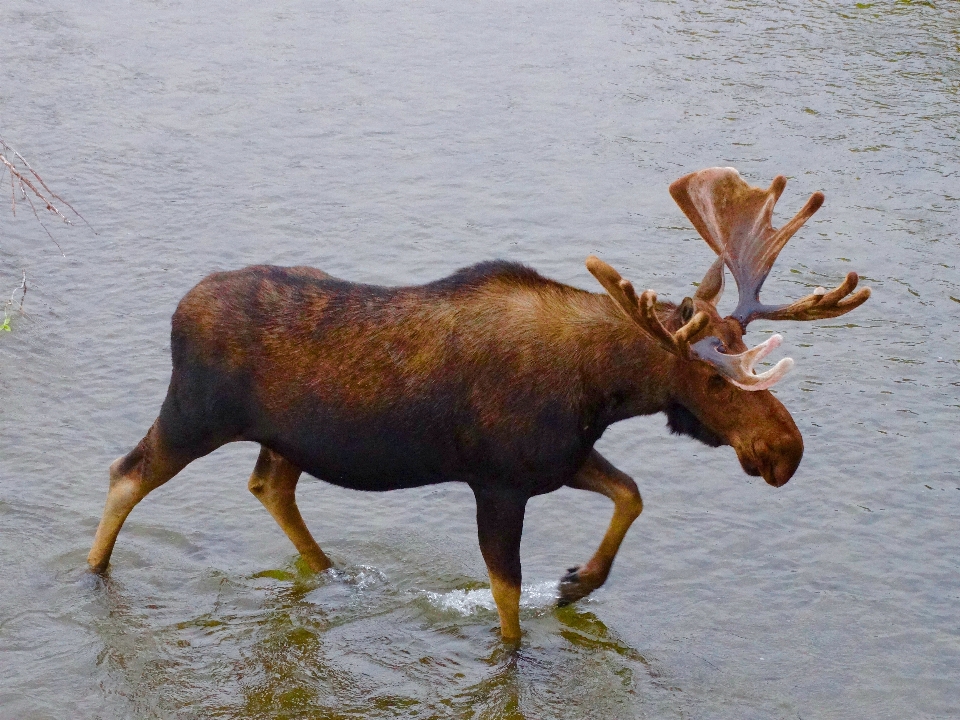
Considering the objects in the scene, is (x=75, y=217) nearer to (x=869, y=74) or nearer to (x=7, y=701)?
(x=7, y=701)

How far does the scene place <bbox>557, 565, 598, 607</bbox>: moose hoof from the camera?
676 cm

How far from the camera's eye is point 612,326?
19.9 ft

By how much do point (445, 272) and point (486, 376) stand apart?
12.9 feet

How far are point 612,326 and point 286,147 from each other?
269 inches

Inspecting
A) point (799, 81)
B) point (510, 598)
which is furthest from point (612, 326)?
point (799, 81)

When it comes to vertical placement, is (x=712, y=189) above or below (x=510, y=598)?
above

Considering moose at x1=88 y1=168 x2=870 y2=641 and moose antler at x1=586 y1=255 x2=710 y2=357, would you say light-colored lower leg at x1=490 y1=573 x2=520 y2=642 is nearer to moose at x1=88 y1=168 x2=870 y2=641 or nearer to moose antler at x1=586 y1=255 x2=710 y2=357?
moose at x1=88 y1=168 x2=870 y2=641

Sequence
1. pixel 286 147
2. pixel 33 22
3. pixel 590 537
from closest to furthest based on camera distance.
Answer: pixel 590 537 < pixel 286 147 < pixel 33 22

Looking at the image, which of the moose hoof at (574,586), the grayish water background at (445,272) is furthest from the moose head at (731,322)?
the grayish water background at (445,272)

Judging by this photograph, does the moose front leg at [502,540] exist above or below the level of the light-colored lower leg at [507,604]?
above

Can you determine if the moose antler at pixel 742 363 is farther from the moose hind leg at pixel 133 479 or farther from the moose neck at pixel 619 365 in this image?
the moose hind leg at pixel 133 479

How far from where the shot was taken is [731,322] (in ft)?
19.6

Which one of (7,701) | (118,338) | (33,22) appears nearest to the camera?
(7,701)

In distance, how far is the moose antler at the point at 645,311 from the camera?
544cm
